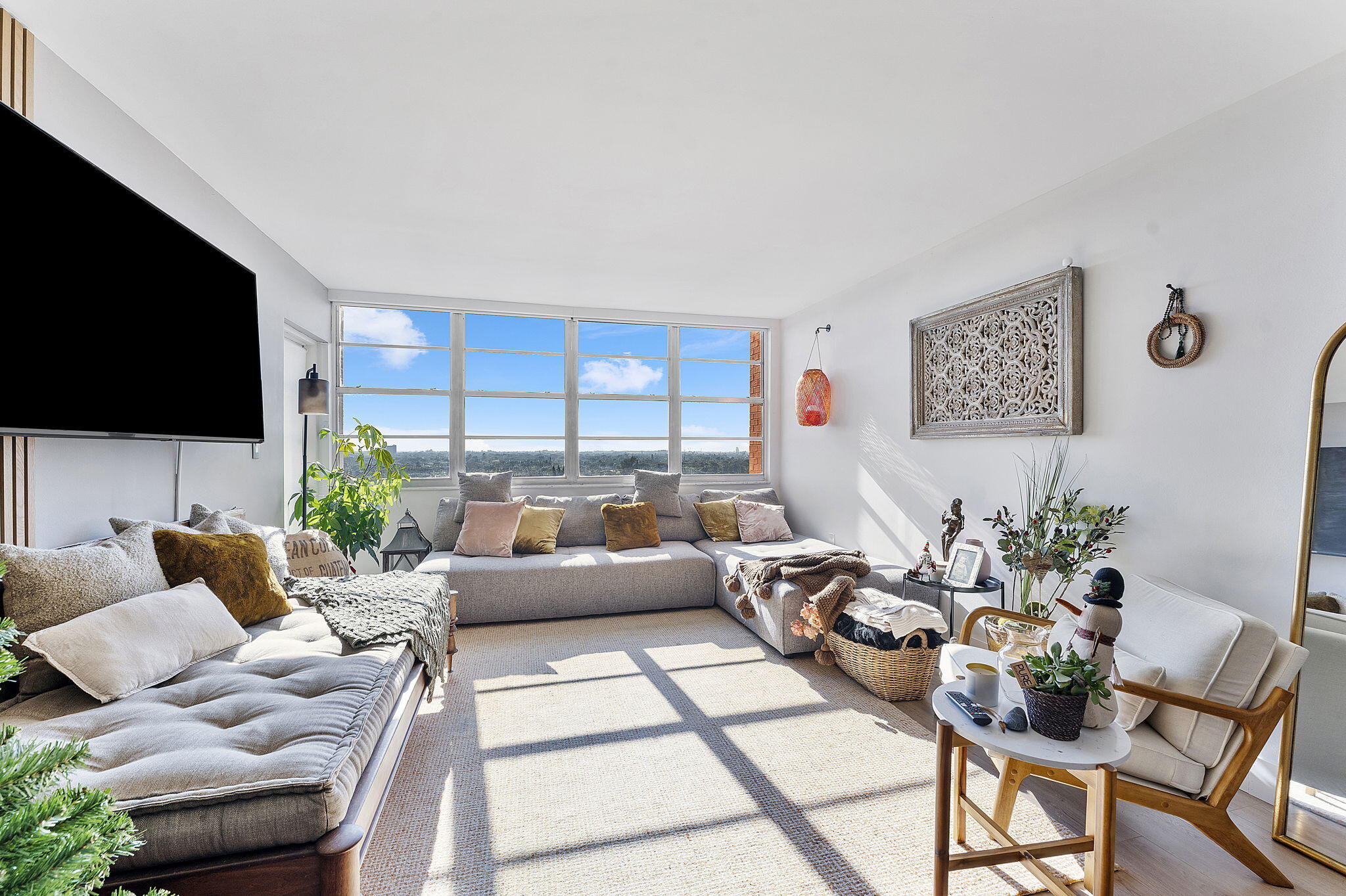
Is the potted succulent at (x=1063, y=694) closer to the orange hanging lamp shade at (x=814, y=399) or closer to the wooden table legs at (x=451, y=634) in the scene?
the wooden table legs at (x=451, y=634)

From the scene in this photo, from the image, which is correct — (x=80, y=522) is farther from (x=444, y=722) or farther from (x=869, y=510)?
(x=869, y=510)

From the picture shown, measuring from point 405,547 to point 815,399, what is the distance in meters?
3.50

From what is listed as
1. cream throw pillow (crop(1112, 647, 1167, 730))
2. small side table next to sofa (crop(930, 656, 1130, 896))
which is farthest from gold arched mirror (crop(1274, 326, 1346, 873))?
small side table next to sofa (crop(930, 656, 1130, 896))

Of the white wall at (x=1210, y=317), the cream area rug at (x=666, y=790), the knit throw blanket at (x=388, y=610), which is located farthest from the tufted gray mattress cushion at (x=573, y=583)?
the white wall at (x=1210, y=317)

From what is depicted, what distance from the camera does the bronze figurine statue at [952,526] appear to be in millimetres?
3424

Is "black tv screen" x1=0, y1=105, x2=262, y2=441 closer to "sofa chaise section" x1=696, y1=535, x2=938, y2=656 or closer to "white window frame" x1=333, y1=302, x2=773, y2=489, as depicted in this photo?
"white window frame" x1=333, y1=302, x2=773, y2=489

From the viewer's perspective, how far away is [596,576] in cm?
439

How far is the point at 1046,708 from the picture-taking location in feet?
4.98

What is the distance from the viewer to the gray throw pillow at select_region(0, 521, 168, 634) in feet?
5.32

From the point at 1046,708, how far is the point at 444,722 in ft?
7.82

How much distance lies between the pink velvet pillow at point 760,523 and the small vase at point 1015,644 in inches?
94.5

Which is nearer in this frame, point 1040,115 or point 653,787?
point 653,787

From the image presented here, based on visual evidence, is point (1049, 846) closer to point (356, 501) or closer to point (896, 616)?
point (896, 616)

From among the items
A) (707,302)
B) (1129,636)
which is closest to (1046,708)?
(1129,636)
